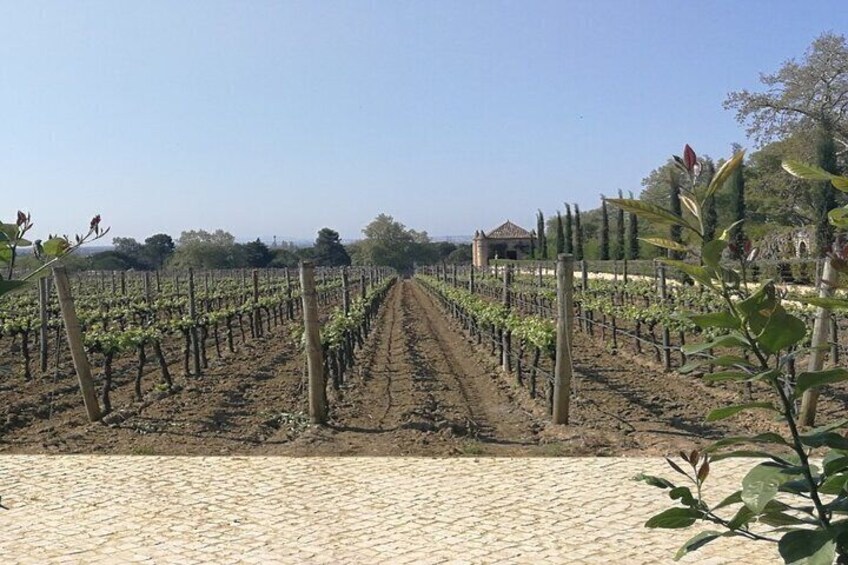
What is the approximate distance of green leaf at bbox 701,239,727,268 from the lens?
4.38ft

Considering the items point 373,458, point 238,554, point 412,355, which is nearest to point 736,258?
point 238,554

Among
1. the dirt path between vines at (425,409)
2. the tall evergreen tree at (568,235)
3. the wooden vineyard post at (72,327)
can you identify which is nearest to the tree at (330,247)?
the tall evergreen tree at (568,235)

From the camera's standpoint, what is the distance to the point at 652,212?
1.38 meters

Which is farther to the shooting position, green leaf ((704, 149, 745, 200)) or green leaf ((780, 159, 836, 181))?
green leaf ((780, 159, 836, 181))

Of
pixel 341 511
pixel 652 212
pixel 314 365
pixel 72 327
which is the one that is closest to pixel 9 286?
pixel 652 212

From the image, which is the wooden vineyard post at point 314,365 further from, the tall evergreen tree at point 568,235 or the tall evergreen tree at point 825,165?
the tall evergreen tree at point 568,235

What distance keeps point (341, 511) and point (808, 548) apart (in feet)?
12.1

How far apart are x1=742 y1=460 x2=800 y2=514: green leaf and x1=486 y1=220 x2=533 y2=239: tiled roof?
77794mm

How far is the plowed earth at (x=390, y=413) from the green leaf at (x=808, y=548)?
4.89 metres

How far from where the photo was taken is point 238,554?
4039mm

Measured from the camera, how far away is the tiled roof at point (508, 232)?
80.1 m

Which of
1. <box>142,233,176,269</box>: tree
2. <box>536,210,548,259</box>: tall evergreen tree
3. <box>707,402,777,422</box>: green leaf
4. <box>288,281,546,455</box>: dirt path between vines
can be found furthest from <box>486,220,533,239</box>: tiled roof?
<box>707,402,777,422</box>: green leaf

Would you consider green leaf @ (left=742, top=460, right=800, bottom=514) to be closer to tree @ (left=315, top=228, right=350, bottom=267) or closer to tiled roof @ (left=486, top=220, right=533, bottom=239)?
tiled roof @ (left=486, top=220, right=533, bottom=239)

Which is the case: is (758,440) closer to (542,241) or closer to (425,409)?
(425,409)
